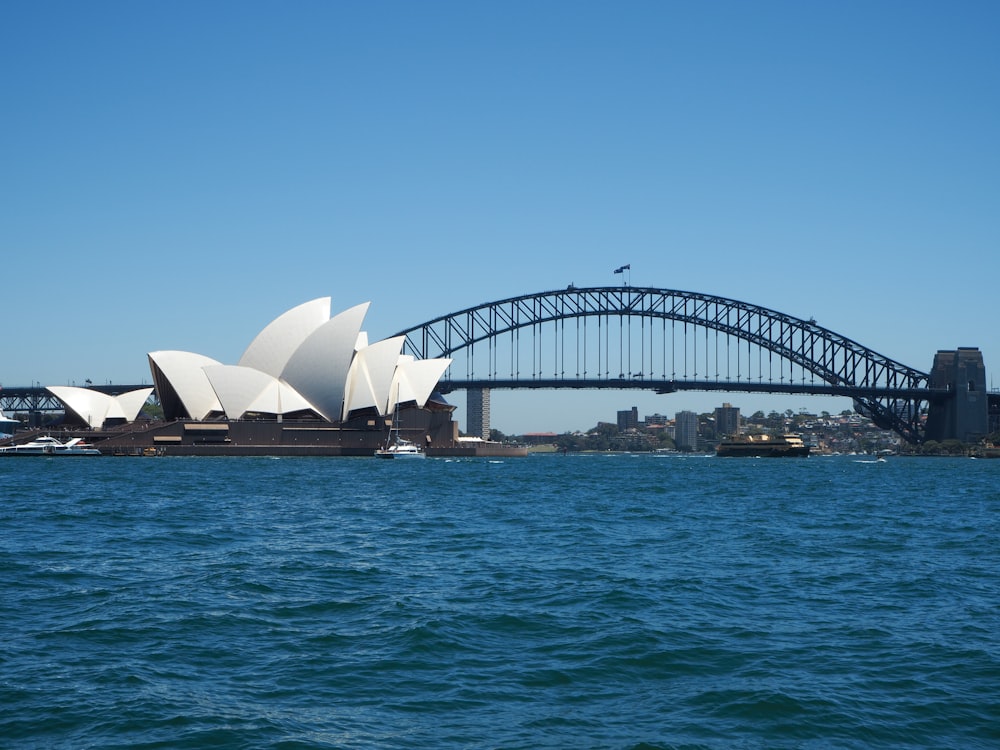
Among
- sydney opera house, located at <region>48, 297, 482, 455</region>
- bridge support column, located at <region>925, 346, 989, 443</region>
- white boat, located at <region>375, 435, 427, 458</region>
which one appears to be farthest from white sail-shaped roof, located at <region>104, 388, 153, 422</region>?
bridge support column, located at <region>925, 346, 989, 443</region>

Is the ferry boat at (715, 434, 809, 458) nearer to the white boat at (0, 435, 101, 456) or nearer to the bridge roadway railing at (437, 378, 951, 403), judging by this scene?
the bridge roadway railing at (437, 378, 951, 403)

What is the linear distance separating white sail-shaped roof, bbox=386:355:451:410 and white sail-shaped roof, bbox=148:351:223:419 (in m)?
14.4

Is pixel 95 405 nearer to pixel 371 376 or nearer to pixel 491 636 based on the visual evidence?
pixel 371 376

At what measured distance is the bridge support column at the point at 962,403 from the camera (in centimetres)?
10369

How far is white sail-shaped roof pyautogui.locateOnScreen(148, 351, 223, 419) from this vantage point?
78062 mm

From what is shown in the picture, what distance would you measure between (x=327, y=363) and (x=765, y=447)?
47.2 m

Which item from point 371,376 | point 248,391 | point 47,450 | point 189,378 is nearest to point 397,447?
point 371,376

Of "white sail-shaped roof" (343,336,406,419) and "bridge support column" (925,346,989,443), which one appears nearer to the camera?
"white sail-shaped roof" (343,336,406,419)

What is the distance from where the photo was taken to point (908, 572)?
51.5ft

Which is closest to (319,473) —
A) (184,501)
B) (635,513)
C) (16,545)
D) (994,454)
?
(184,501)

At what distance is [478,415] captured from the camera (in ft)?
483

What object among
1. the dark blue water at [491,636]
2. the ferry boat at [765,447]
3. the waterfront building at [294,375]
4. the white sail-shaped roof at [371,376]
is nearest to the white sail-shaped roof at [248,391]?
the waterfront building at [294,375]

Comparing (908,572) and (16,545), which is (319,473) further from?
(908,572)

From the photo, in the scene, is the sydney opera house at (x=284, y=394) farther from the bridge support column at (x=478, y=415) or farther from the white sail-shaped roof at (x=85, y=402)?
the bridge support column at (x=478, y=415)
